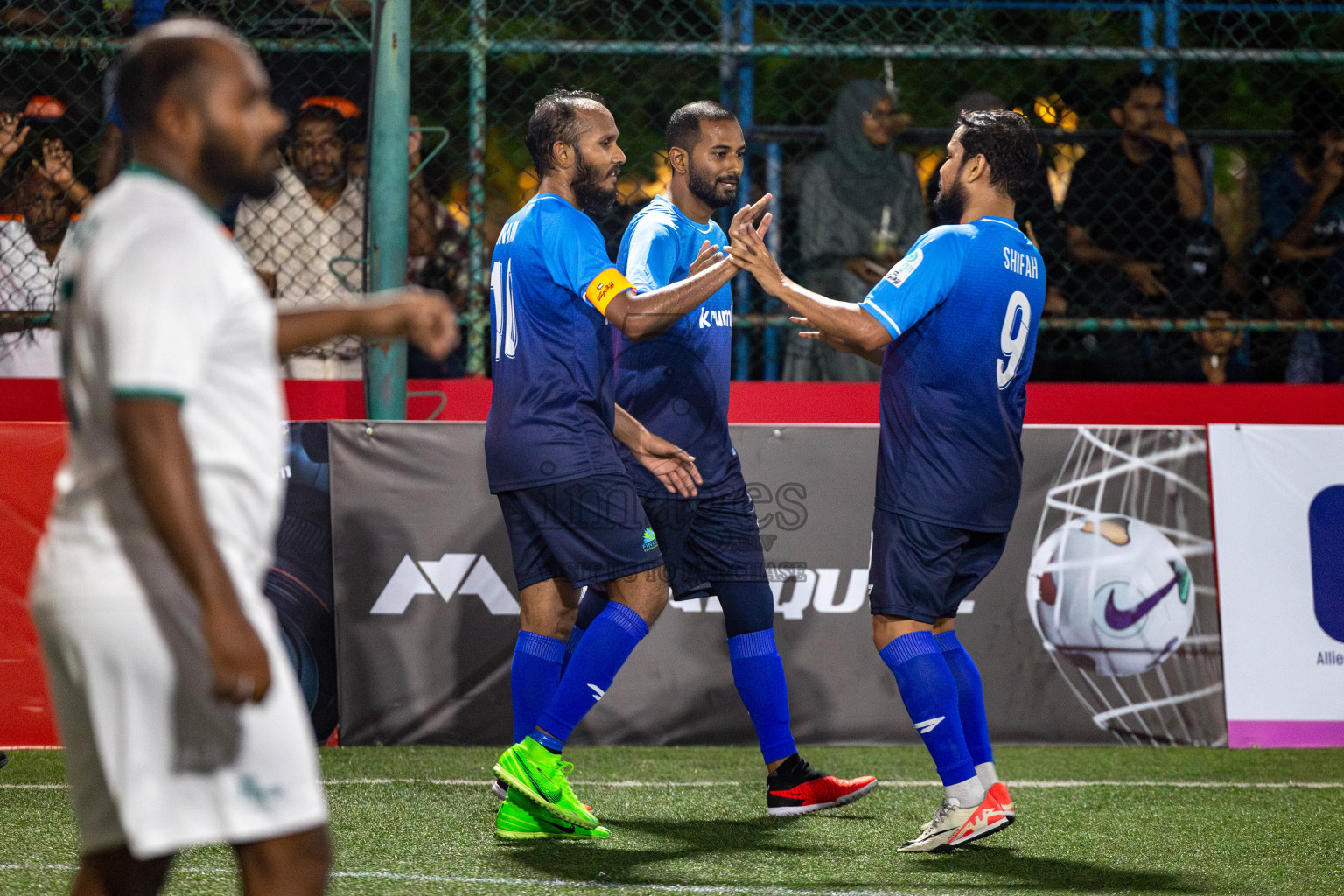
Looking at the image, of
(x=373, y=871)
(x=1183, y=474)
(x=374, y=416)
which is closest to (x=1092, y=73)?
(x=1183, y=474)

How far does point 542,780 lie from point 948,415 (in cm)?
152

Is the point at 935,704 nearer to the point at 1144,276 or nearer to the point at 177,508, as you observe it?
the point at 177,508

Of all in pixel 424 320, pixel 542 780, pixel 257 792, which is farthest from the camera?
pixel 542 780

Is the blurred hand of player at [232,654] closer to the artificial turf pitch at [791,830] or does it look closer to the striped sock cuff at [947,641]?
the artificial turf pitch at [791,830]

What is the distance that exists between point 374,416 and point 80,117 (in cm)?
188

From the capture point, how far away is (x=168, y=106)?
1.66 m

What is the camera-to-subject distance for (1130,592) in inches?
209

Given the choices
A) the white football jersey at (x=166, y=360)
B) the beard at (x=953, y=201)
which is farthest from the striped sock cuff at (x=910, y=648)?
the white football jersey at (x=166, y=360)

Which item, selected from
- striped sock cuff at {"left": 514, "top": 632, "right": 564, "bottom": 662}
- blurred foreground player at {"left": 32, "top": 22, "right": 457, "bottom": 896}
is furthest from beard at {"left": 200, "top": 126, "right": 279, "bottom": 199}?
striped sock cuff at {"left": 514, "top": 632, "right": 564, "bottom": 662}

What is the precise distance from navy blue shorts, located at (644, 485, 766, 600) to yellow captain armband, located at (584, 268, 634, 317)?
734mm

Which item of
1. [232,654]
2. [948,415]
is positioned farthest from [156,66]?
[948,415]

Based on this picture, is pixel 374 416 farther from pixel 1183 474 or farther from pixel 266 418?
pixel 266 418

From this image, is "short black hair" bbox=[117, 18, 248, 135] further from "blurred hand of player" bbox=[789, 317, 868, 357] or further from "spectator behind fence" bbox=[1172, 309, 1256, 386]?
"spectator behind fence" bbox=[1172, 309, 1256, 386]

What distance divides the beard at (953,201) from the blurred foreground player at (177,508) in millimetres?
2477
